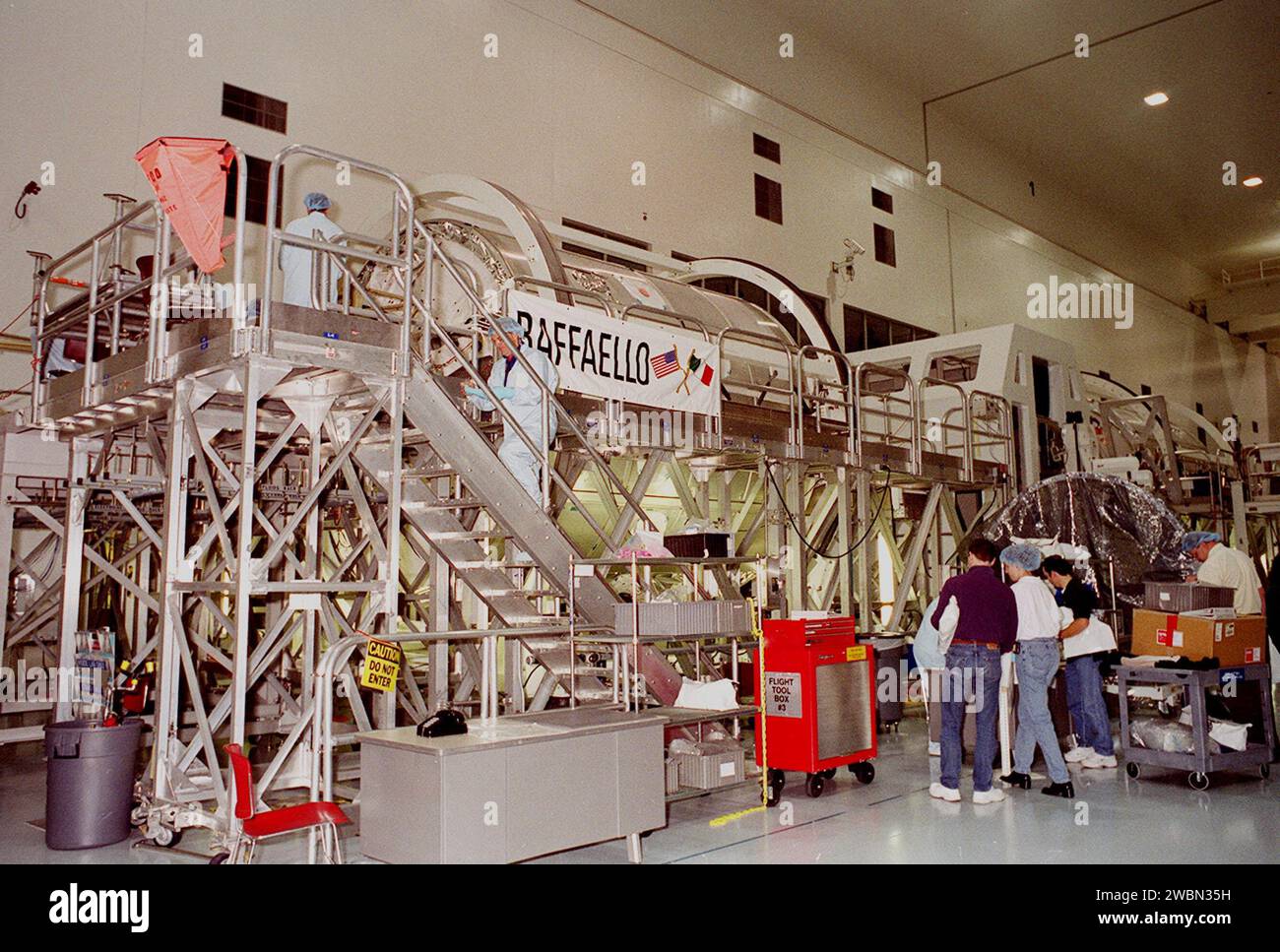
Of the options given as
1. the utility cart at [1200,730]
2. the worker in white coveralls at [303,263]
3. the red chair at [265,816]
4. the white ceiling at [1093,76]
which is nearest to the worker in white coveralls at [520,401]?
the worker in white coveralls at [303,263]

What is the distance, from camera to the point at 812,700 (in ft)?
25.4

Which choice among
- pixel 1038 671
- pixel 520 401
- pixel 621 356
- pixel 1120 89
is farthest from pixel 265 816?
pixel 1120 89

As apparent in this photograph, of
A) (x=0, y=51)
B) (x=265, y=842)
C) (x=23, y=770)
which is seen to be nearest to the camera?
(x=265, y=842)

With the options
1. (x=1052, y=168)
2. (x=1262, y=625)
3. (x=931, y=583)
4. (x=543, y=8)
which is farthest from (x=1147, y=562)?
(x=1052, y=168)

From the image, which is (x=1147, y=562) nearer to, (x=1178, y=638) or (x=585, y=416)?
(x=1178, y=638)

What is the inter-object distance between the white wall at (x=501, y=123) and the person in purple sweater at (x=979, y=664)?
9.00 m

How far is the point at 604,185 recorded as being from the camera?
1574 centimetres

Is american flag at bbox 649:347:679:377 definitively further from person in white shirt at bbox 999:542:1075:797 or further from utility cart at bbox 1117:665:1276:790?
utility cart at bbox 1117:665:1276:790

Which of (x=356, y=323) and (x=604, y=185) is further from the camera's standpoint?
(x=604, y=185)

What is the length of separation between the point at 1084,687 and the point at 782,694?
10.7 feet

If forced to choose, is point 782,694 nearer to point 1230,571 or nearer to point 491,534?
point 491,534

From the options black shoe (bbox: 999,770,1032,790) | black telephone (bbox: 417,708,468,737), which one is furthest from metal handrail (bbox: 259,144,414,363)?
black shoe (bbox: 999,770,1032,790)

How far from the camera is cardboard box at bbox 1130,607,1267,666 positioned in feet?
27.7
